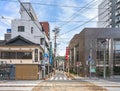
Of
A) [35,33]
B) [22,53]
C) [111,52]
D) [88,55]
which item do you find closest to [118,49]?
[111,52]

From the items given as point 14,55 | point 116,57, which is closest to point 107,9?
point 14,55

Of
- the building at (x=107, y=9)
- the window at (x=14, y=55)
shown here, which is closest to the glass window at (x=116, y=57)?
the building at (x=107, y=9)

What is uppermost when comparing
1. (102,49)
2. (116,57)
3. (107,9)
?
(107,9)

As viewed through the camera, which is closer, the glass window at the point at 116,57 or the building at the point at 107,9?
the building at the point at 107,9

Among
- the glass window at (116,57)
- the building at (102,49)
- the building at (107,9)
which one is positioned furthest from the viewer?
the building at (102,49)

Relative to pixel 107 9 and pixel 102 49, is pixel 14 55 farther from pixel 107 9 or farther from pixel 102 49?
pixel 107 9

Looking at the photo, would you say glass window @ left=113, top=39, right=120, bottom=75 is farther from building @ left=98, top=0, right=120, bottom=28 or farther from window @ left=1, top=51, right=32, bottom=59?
window @ left=1, top=51, right=32, bottom=59

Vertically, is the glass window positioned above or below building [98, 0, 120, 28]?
below

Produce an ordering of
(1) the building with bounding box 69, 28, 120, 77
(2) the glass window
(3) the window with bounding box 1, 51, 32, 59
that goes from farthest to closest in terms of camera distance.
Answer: (1) the building with bounding box 69, 28, 120, 77 < (2) the glass window < (3) the window with bounding box 1, 51, 32, 59

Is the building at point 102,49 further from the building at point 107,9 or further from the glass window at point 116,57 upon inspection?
the building at point 107,9

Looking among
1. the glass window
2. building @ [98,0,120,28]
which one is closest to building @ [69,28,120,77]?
the glass window

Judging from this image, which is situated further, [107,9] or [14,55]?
[14,55]

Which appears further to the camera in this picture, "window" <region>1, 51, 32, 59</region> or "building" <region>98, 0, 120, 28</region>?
"window" <region>1, 51, 32, 59</region>

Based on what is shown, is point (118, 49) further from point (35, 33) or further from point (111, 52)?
point (35, 33)
